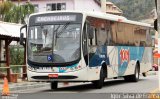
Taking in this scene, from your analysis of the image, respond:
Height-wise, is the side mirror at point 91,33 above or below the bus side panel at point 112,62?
above

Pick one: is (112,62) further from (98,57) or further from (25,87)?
(25,87)

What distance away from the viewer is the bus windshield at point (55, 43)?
64.7 ft

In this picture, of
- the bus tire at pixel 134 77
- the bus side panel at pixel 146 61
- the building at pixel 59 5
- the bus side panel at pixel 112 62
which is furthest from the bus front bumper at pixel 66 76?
the building at pixel 59 5

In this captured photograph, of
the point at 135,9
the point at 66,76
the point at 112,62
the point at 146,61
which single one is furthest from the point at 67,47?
the point at 135,9

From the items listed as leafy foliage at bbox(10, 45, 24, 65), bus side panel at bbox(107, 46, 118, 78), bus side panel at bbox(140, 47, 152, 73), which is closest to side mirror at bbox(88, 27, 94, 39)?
bus side panel at bbox(107, 46, 118, 78)

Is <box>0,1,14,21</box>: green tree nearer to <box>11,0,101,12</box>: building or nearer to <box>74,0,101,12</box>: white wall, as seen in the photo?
<box>11,0,101,12</box>: building

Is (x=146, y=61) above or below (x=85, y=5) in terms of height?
below

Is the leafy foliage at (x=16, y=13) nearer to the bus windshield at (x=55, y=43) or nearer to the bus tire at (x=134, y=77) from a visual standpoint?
the bus tire at (x=134, y=77)

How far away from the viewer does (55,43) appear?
19906mm

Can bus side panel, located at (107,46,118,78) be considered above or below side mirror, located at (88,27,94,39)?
below

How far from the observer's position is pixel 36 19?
817 inches

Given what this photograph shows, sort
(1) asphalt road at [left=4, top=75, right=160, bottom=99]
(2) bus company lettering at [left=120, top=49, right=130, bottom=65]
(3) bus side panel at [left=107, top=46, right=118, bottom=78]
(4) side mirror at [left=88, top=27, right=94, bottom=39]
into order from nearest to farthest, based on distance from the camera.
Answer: (1) asphalt road at [left=4, top=75, right=160, bottom=99] < (4) side mirror at [left=88, top=27, right=94, bottom=39] < (3) bus side panel at [left=107, top=46, right=118, bottom=78] < (2) bus company lettering at [left=120, top=49, right=130, bottom=65]

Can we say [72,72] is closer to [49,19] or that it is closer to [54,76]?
[54,76]

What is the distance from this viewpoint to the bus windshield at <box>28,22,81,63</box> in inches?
776
